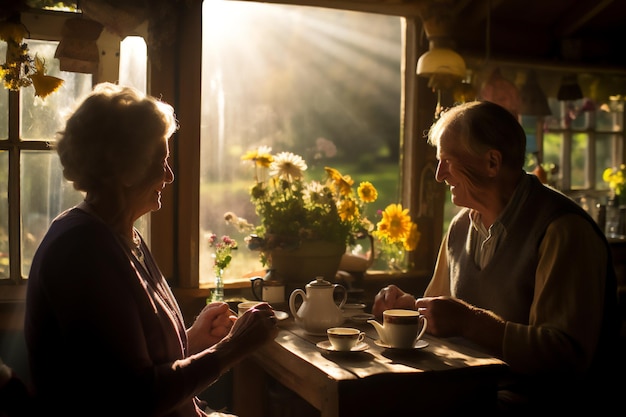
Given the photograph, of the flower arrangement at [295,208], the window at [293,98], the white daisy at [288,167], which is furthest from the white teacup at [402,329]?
the window at [293,98]

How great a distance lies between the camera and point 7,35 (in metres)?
2.76

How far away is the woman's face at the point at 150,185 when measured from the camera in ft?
6.03

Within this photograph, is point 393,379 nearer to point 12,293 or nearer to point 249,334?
point 249,334

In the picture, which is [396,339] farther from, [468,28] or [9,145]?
[468,28]

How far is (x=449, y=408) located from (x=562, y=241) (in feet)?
1.96

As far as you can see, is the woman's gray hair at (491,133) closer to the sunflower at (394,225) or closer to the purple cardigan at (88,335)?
the sunflower at (394,225)

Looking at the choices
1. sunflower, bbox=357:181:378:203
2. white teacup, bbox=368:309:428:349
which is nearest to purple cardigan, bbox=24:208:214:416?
white teacup, bbox=368:309:428:349

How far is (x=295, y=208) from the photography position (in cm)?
307

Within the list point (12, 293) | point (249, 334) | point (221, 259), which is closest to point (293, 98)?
point (221, 259)

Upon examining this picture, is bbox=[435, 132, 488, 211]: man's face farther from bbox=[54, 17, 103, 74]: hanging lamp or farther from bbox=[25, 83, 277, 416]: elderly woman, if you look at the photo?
bbox=[54, 17, 103, 74]: hanging lamp

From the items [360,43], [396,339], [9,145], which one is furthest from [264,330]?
[360,43]

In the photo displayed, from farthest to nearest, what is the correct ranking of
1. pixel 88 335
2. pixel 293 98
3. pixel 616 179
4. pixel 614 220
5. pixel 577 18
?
pixel 616 179 → pixel 614 220 → pixel 577 18 → pixel 293 98 → pixel 88 335

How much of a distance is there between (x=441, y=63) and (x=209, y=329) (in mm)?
1781

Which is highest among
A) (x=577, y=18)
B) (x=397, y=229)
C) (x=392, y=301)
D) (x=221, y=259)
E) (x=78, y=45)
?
(x=577, y=18)
